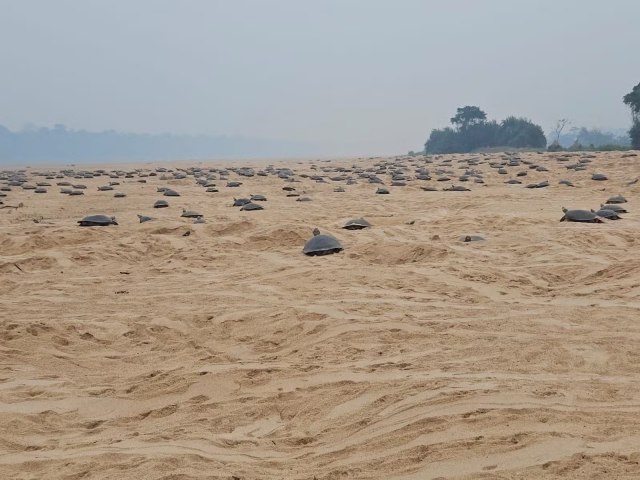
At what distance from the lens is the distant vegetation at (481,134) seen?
68812 millimetres

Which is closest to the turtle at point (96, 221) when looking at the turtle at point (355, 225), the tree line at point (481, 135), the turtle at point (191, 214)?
the turtle at point (191, 214)

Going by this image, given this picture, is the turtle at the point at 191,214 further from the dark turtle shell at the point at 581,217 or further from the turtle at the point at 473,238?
the dark turtle shell at the point at 581,217

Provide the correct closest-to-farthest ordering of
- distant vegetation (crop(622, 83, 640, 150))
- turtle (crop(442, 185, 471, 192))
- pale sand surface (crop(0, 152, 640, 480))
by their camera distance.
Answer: pale sand surface (crop(0, 152, 640, 480)), turtle (crop(442, 185, 471, 192)), distant vegetation (crop(622, 83, 640, 150))

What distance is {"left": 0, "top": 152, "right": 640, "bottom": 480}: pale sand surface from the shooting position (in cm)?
324

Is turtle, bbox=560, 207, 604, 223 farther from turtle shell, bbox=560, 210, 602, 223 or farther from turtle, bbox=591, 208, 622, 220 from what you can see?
turtle, bbox=591, 208, 622, 220

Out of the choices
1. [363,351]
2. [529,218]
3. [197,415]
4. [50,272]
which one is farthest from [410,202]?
[197,415]

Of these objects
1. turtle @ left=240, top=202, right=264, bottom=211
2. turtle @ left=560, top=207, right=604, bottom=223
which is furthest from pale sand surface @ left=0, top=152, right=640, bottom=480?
turtle @ left=240, top=202, right=264, bottom=211

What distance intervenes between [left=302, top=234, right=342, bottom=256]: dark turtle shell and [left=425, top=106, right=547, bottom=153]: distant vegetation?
2576 inches

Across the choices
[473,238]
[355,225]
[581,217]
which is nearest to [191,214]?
[355,225]

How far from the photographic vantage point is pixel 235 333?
5738 millimetres

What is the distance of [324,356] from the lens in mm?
4902

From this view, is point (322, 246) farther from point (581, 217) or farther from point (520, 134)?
point (520, 134)

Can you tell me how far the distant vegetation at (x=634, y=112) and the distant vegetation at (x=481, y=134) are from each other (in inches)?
601

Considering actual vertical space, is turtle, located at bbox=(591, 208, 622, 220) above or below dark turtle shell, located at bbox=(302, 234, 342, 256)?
above
